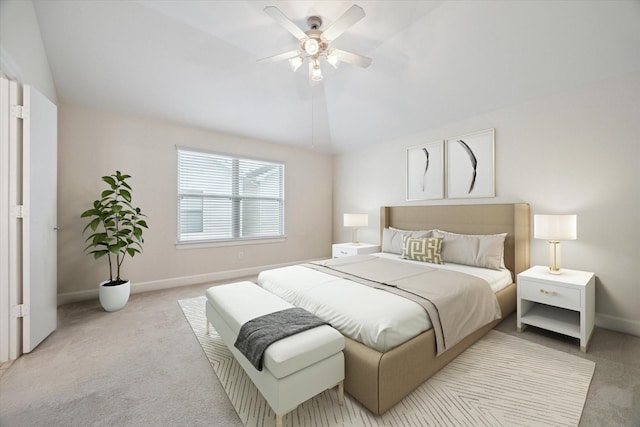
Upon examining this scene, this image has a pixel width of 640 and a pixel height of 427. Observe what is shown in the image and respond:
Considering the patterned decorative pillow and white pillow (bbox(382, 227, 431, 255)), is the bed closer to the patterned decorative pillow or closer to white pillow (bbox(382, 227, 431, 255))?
white pillow (bbox(382, 227, 431, 255))

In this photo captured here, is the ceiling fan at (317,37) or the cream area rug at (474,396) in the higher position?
the ceiling fan at (317,37)

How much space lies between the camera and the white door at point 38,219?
210 cm

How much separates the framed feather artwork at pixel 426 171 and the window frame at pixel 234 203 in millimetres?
2404

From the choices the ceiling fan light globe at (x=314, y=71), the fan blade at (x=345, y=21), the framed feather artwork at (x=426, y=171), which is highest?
the fan blade at (x=345, y=21)

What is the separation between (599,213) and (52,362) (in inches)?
202

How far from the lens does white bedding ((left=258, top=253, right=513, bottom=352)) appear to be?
1.56 m

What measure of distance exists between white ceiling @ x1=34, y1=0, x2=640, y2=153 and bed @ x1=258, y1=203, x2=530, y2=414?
54.2 inches

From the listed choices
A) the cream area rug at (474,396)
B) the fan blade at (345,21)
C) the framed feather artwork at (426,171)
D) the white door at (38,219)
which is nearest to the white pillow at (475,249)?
the framed feather artwork at (426,171)

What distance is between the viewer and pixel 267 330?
1.51 meters

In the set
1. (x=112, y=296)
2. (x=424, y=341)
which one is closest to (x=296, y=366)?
(x=424, y=341)

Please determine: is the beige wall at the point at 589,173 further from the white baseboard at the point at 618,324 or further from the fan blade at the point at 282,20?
the fan blade at the point at 282,20

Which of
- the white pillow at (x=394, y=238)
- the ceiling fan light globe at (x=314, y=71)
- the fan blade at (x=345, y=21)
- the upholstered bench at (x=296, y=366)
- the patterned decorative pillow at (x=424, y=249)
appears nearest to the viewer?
the upholstered bench at (x=296, y=366)

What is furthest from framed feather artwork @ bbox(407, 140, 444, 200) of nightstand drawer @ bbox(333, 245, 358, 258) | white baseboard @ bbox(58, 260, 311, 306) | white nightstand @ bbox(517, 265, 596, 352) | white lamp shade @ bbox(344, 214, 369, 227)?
white baseboard @ bbox(58, 260, 311, 306)

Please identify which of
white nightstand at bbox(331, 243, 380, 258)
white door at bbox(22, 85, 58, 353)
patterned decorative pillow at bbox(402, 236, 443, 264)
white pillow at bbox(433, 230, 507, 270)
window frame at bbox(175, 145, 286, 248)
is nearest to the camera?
white door at bbox(22, 85, 58, 353)
